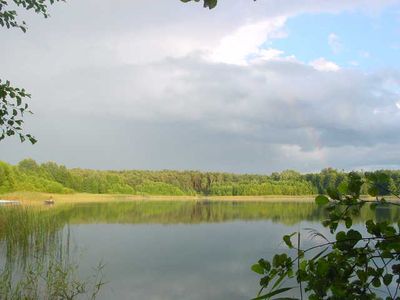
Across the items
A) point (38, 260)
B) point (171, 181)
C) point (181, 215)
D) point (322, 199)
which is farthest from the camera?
point (171, 181)

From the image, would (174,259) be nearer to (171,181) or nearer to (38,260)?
(38,260)

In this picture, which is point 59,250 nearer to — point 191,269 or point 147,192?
point 191,269

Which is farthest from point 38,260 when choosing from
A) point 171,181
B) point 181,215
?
point 171,181

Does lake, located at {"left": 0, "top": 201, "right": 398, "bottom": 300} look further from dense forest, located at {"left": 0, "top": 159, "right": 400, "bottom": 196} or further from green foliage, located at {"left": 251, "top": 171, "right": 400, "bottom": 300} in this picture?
dense forest, located at {"left": 0, "top": 159, "right": 400, "bottom": 196}

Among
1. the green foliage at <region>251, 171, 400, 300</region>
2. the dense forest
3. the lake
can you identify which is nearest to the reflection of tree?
the lake

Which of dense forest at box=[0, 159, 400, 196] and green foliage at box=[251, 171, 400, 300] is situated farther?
dense forest at box=[0, 159, 400, 196]

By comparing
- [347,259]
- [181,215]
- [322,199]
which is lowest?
[181,215]

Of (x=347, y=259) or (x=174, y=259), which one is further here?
(x=174, y=259)

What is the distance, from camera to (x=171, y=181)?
282 feet

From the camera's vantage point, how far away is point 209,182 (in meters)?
93.3

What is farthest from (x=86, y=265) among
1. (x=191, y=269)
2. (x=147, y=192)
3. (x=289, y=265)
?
(x=147, y=192)

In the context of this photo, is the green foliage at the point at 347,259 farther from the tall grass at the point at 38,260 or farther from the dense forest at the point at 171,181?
the dense forest at the point at 171,181

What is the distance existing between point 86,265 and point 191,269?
236 cm

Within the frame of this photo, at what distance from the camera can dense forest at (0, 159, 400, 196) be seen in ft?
199
